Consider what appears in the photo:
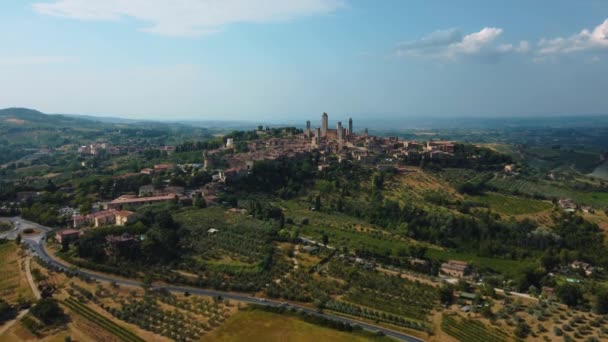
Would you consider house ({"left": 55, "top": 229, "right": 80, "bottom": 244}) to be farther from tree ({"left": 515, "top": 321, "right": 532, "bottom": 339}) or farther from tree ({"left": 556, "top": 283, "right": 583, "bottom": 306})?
tree ({"left": 556, "top": 283, "right": 583, "bottom": 306})

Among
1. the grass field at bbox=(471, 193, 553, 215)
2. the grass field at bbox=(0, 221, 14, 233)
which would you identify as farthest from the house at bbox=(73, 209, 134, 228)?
the grass field at bbox=(471, 193, 553, 215)

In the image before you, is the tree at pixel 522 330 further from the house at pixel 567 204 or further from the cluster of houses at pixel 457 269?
the house at pixel 567 204

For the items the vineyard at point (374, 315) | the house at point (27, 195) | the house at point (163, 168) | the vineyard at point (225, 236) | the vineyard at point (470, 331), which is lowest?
the vineyard at point (470, 331)

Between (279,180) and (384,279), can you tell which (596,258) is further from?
(279,180)

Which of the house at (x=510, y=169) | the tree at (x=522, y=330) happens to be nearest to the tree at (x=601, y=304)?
the tree at (x=522, y=330)

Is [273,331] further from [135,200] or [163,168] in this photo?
[163,168]

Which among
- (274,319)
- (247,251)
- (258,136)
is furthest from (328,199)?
(258,136)
